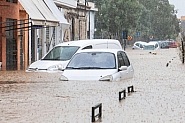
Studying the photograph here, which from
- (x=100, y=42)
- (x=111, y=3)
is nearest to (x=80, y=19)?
(x=100, y=42)

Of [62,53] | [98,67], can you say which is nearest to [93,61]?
[98,67]

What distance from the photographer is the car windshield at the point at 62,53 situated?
2048 cm

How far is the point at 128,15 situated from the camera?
8906 cm

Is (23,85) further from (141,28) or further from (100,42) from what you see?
(141,28)

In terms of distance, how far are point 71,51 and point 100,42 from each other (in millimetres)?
1678

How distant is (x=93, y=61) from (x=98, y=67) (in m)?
0.51

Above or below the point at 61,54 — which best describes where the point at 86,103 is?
below

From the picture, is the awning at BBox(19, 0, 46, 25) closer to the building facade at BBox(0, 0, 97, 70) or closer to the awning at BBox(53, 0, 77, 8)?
the building facade at BBox(0, 0, 97, 70)

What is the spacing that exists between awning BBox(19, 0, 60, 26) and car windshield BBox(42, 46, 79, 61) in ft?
12.3

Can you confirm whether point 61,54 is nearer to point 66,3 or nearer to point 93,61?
point 93,61

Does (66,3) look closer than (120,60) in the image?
No

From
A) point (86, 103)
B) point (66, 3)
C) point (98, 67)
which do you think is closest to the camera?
point (86, 103)

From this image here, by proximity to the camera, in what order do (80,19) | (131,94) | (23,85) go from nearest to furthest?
(131,94)
(23,85)
(80,19)

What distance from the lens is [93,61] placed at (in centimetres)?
1481
